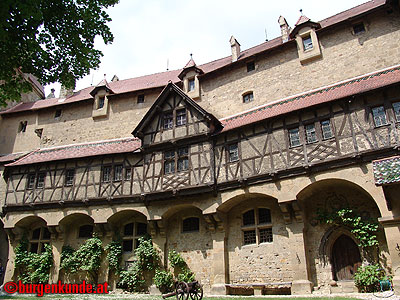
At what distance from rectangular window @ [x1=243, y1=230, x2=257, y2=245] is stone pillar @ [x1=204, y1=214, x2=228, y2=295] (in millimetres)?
1033

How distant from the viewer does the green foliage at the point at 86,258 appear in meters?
18.9

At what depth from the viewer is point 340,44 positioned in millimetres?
17594

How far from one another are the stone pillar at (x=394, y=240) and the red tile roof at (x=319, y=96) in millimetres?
5156

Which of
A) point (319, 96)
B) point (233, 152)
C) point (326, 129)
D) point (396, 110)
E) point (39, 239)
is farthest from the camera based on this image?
point (39, 239)

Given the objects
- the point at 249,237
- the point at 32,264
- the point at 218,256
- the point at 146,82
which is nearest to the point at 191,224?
the point at 218,256

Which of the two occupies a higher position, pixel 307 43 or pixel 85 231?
pixel 307 43

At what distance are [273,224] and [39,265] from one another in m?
13.5

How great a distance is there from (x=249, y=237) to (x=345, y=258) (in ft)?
14.5

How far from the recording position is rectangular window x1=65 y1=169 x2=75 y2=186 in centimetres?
2077

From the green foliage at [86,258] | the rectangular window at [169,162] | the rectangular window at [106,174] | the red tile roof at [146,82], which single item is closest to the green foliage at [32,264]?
the green foliage at [86,258]

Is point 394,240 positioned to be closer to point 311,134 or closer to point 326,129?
point 326,129

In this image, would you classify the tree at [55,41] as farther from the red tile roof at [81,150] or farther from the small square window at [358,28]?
the small square window at [358,28]

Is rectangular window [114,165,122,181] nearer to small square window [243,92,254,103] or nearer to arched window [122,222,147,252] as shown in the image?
arched window [122,222,147,252]

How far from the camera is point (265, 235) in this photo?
1631 cm
